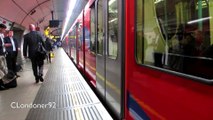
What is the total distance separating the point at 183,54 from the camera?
1.73 m

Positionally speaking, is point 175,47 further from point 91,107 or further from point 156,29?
point 91,107

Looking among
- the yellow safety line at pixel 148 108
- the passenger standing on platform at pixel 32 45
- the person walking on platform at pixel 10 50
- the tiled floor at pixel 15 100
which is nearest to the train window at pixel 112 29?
the yellow safety line at pixel 148 108

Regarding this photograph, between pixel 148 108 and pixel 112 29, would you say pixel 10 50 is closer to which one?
pixel 112 29

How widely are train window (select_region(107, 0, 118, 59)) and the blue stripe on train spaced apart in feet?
3.02

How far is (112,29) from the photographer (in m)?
3.85

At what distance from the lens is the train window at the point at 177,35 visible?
4.98ft

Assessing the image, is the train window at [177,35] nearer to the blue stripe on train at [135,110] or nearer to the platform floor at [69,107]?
the blue stripe on train at [135,110]

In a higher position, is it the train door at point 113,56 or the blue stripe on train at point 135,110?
the train door at point 113,56

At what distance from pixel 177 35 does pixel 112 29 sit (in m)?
2.07

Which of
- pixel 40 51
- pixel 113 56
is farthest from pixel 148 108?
pixel 40 51

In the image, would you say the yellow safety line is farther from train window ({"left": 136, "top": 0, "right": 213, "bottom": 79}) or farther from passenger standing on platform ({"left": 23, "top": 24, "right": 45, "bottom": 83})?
passenger standing on platform ({"left": 23, "top": 24, "right": 45, "bottom": 83})

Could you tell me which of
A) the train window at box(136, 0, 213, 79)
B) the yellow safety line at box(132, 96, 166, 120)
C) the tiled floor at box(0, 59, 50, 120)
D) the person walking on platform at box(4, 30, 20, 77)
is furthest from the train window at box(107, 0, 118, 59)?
the person walking on platform at box(4, 30, 20, 77)

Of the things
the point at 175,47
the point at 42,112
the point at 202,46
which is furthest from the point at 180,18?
the point at 42,112

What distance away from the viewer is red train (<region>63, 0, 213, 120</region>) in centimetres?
151
